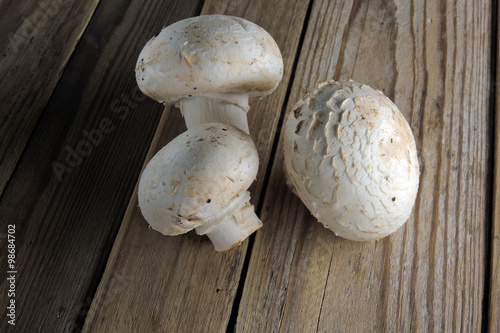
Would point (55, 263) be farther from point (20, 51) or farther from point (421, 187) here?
point (421, 187)

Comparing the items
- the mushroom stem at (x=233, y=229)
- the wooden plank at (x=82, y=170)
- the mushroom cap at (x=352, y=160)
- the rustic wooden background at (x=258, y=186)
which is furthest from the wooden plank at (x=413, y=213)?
the wooden plank at (x=82, y=170)

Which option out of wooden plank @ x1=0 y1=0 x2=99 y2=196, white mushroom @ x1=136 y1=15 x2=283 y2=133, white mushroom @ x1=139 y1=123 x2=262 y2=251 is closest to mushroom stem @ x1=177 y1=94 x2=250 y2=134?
white mushroom @ x1=136 y1=15 x2=283 y2=133

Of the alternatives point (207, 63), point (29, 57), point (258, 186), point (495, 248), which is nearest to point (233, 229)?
point (258, 186)

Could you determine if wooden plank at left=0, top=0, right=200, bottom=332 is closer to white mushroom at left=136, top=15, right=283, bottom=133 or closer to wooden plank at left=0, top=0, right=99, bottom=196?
wooden plank at left=0, top=0, right=99, bottom=196

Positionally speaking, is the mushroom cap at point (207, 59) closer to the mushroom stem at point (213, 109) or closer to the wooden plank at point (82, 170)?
the mushroom stem at point (213, 109)

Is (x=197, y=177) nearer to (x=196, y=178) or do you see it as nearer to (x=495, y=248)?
(x=196, y=178)
